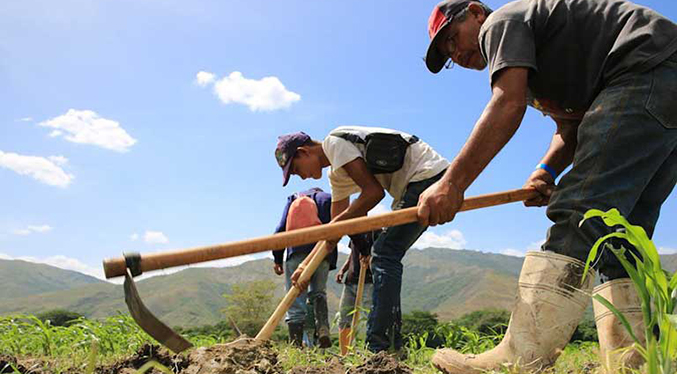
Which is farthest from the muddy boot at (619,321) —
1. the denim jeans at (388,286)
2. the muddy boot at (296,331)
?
the muddy boot at (296,331)

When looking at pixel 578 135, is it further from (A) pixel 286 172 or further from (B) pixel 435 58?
(A) pixel 286 172

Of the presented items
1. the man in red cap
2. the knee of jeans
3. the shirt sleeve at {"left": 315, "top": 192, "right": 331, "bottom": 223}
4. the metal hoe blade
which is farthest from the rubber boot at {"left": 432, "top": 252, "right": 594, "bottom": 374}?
the shirt sleeve at {"left": 315, "top": 192, "right": 331, "bottom": 223}

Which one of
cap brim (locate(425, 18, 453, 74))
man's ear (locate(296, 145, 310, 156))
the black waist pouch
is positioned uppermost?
cap brim (locate(425, 18, 453, 74))

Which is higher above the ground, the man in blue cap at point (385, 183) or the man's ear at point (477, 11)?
the man's ear at point (477, 11)

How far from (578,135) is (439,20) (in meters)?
0.98

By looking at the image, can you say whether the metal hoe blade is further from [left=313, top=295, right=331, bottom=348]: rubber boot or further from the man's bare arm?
[left=313, top=295, right=331, bottom=348]: rubber boot

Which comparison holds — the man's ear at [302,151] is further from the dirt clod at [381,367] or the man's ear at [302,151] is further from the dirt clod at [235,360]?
the dirt clod at [381,367]

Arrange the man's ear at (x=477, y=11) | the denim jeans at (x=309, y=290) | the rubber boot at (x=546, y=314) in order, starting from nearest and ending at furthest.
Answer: the rubber boot at (x=546, y=314) < the man's ear at (x=477, y=11) < the denim jeans at (x=309, y=290)

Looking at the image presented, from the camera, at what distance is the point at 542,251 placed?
1946 millimetres

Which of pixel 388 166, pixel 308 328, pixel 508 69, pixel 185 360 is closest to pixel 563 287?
pixel 508 69

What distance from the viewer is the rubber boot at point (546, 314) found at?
1847 millimetres

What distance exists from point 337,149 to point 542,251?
181 centimetres

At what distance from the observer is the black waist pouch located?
3484 millimetres

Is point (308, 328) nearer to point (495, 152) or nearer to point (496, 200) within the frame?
point (496, 200)
